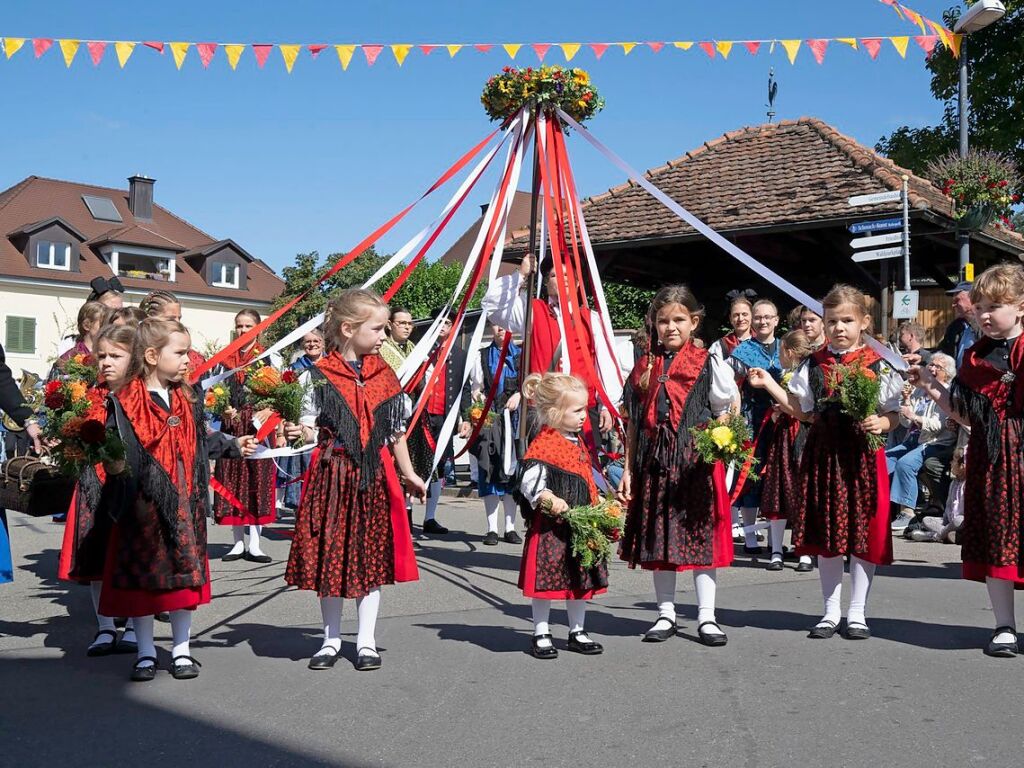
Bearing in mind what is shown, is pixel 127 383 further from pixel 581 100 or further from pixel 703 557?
pixel 581 100

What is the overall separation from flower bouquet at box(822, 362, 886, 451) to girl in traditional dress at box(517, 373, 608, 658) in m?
1.25

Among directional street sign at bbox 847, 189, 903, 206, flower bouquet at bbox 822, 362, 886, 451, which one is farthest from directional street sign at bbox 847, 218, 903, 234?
flower bouquet at bbox 822, 362, 886, 451

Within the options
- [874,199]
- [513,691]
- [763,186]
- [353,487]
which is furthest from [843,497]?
[763,186]

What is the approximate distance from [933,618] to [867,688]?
1.78 m

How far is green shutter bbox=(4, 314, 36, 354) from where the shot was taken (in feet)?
134

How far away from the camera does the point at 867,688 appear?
4523mm

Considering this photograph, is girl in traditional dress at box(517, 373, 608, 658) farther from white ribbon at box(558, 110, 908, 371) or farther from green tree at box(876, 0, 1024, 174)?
green tree at box(876, 0, 1024, 174)

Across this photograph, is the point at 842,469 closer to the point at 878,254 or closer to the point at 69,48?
the point at 69,48

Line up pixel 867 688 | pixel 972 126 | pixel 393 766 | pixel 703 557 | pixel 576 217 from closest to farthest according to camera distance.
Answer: pixel 393 766
pixel 867 688
pixel 703 557
pixel 576 217
pixel 972 126

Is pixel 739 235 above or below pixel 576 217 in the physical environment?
above

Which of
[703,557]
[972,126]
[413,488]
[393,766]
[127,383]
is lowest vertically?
[393,766]

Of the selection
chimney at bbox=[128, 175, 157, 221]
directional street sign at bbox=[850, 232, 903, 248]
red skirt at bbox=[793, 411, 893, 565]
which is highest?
chimney at bbox=[128, 175, 157, 221]

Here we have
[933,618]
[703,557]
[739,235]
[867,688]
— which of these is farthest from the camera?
[739,235]

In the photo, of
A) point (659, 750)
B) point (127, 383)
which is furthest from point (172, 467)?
point (659, 750)
